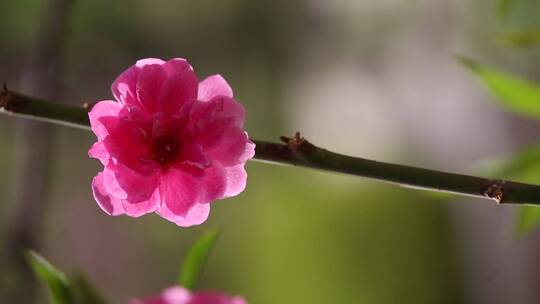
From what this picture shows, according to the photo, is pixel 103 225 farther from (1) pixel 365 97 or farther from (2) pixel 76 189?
(1) pixel 365 97

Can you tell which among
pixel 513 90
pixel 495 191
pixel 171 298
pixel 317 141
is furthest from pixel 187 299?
pixel 317 141

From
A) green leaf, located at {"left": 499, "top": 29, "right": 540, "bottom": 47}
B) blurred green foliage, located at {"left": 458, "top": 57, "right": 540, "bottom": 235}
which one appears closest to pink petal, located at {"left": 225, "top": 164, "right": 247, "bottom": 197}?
blurred green foliage, located at {"left": 458, "top": 57, "right": 540, "bottom": 235}

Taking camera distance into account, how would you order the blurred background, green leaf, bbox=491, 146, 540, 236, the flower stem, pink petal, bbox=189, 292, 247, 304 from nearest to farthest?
the flower stem
pink petal, bbox=189, 292, 247, 304
green leaf, bbox=491, 146, 540, 236
the blurred background

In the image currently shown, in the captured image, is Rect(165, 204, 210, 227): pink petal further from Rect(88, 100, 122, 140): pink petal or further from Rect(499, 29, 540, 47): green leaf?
Rect(499, 29, 540, 47): green leaf

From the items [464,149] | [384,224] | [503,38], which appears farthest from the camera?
[464,149]

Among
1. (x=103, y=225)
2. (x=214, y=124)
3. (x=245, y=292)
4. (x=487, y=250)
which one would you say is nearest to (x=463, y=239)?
(x=487, y=250)

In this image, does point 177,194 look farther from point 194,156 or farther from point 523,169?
point 523,169
